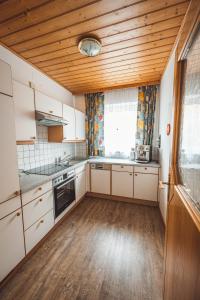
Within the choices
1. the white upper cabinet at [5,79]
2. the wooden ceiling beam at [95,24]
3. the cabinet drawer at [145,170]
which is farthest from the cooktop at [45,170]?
the wooden ceiling beam at [95,24]

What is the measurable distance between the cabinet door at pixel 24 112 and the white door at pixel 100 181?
157cm

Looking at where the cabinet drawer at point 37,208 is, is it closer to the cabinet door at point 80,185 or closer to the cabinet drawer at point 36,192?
the cabinet drawer at point 36,192

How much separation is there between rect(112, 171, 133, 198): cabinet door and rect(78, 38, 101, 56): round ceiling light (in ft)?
6.86

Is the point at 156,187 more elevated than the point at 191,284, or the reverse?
the point at 191,284

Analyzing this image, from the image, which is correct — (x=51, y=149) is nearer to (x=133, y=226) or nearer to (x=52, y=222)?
(x=52, y=222)

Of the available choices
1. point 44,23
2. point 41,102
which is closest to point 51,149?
point 41,102

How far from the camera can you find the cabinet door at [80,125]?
2.96m

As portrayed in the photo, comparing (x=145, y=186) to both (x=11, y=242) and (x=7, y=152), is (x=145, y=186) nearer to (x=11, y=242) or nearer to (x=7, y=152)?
(x=11, y=242)

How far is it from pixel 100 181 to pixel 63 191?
3.22 feet

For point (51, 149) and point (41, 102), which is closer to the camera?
point (41, 102)

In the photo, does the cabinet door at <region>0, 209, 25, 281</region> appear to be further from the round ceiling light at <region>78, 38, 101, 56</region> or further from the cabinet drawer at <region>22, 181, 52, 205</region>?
the round ceiling light at <region>78, 38, 101, 56</region>

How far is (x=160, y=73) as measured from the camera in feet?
7.78

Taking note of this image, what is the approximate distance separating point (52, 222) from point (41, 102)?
5.76ft

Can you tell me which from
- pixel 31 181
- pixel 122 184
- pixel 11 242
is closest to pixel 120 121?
pixel 122 184
